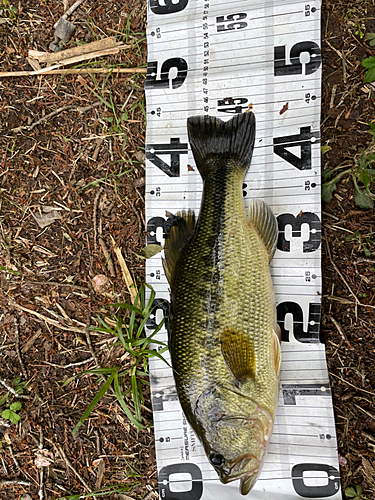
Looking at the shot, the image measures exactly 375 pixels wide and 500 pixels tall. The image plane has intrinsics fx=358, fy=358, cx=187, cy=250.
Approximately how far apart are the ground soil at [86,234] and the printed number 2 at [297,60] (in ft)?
0.34

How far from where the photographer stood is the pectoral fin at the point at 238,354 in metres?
1.90

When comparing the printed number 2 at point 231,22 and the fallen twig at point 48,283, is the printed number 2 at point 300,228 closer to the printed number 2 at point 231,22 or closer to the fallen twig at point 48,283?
the printed number 2 at point 231,22

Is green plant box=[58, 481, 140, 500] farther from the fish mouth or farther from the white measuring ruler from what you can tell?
the fish mouth

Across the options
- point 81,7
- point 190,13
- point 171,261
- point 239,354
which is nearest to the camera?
point 239,354

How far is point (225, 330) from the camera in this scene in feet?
6.35

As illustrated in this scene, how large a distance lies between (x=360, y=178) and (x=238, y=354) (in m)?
1.33

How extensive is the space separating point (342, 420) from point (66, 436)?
188 cm

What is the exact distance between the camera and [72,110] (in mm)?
2688

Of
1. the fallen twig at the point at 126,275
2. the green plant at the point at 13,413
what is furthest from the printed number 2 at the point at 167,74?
the green plant at the point at 13,413

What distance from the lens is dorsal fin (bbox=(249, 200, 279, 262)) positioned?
220cm

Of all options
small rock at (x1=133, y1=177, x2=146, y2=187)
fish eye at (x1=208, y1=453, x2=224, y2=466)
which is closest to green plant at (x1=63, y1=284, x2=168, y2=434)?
fish eye at (x1=208, y1=453, x2=224, y2=466)

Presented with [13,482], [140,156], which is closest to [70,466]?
[13,482]

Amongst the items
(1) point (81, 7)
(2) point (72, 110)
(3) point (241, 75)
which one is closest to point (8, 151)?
(2) point (72, 110)

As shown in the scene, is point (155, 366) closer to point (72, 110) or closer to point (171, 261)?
point (171, 261)
